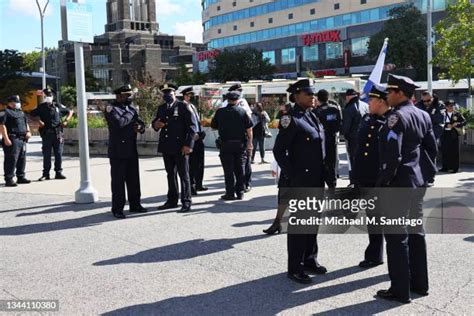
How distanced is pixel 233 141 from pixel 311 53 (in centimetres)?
5861

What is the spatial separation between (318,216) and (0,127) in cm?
849

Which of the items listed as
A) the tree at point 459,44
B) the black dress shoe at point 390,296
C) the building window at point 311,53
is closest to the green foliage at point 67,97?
the building window at point 311,53

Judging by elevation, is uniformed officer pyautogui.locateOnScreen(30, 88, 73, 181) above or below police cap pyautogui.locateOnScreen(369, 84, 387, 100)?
below

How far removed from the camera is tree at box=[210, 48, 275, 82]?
65.4 metres

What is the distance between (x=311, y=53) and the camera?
→ 65.9 metres

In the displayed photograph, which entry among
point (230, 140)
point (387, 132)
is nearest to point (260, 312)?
point (387, 132)

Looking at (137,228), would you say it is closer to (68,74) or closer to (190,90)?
(190,90)

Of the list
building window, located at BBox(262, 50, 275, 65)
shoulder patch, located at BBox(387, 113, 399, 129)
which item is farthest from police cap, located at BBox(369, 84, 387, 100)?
building window, located at BBox(262, 50, 275, 65)

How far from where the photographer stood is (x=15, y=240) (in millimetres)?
6953

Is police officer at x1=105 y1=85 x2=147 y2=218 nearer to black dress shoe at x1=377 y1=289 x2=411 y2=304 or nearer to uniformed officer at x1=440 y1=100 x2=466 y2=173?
black dress shoe at x1=377 y1=289 x2=411 y2=304

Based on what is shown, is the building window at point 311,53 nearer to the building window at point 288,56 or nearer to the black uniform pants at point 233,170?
the building window at point 288,56

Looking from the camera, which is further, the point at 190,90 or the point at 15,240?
the point at 190,90

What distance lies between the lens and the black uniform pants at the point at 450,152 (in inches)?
484

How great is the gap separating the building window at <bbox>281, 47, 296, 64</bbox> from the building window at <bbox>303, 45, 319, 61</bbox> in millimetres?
1744
